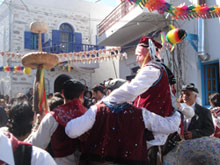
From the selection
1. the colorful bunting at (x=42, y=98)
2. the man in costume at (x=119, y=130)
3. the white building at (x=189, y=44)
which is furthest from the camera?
the white building at (x=189, y=44)

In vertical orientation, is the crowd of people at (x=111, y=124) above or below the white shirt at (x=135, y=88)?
below

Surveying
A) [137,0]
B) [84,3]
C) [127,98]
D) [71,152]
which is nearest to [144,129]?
[127,98]

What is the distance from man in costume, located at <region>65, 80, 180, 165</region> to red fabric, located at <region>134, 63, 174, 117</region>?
10 cm

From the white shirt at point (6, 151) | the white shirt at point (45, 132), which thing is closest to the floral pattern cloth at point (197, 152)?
the white shirt at point (45, 132)

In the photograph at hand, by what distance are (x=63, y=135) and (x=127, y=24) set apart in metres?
7.57

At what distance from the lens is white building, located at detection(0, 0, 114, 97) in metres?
11.8

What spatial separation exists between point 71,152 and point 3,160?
3.64ft

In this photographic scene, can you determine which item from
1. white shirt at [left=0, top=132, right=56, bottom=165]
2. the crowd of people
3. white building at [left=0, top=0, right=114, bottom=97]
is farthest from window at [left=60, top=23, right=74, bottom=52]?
white shirt at [left=0, top=132, right=56, bottom=165]

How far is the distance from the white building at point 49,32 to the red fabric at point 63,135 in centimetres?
919

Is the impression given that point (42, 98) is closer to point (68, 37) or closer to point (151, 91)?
point (151, 91)

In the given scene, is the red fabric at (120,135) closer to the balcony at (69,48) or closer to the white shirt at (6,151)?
the white shirt at (6,151)

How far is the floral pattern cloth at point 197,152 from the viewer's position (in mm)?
2473

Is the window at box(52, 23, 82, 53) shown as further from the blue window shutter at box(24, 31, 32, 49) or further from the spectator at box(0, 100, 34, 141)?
the spectator at box(0, 100, 34, 141)

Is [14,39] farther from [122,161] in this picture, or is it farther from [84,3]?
[122,161]
